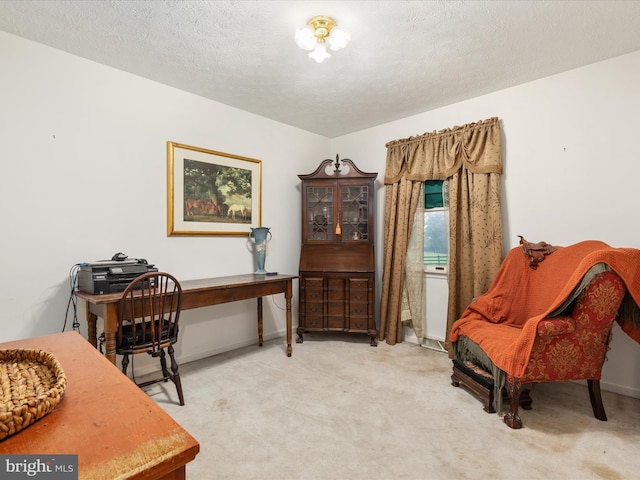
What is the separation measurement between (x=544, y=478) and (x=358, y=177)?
2860mm

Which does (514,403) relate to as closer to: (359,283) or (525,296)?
(525,296)

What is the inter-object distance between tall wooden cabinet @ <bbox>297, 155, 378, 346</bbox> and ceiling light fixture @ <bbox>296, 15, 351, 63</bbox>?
1.70 m

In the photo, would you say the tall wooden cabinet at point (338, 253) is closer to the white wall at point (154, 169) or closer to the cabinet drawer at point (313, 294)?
the cabinet drawer at point (313, 294)

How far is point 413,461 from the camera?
168cm

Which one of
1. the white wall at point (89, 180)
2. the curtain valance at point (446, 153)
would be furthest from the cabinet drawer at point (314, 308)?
the curtain valance at point (446, 153)

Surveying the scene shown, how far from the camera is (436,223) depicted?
3.49 metres

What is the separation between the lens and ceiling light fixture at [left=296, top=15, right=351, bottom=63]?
1.96 m

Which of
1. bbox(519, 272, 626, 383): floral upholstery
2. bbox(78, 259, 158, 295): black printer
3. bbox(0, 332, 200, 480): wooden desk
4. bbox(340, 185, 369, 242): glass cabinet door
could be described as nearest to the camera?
bbox(0, 332, 200, 480): wooden desk

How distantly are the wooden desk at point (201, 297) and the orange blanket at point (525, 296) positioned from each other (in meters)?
1.59

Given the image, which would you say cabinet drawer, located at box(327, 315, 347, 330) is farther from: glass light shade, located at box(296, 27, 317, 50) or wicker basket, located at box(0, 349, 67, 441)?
wicker basket, located at box(0, 349, 67, 441)

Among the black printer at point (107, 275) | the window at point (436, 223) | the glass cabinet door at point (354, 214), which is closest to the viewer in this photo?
the black printer at point (107, 275)

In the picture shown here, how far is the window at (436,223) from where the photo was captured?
338 cm

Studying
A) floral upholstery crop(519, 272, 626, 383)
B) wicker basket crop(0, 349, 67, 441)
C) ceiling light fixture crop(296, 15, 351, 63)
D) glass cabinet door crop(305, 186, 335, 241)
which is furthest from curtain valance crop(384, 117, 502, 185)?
wicker basket crop(0, 349, 67, 441)

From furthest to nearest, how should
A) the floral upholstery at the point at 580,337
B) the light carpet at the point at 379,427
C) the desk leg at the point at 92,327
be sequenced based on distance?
the desk leg at the point at 92,327 < the floral upholstery at the point at 580,337 < the light carpet at the point at 379,427
